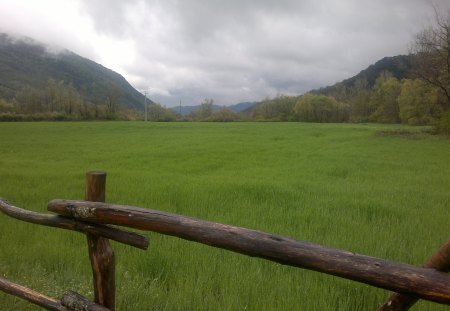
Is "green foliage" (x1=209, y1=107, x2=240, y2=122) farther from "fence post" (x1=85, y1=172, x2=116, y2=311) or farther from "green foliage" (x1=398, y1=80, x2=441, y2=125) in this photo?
"fence post" (x1=85, y1=172, x2=116, y2=311)

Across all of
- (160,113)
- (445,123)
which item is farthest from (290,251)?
(160,113)

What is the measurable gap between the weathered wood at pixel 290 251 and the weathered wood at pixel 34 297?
0.78 meters

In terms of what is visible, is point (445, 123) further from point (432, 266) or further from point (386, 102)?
point (386, 102)

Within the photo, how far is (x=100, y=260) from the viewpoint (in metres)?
2.56

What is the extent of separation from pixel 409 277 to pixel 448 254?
21 centimetres

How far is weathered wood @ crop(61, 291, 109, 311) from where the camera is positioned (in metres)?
2.47

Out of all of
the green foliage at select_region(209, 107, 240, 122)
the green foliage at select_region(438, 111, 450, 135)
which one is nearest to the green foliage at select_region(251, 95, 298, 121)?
the green foliage at select_region(209, 107, 240, 122)

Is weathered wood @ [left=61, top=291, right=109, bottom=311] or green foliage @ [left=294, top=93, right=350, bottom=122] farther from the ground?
green foliage @ [left=294, top=93, right=350, bottom=122]

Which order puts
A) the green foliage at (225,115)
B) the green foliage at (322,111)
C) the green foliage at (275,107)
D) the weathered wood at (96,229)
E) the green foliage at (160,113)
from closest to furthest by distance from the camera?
1. the weathered wood at (96,229)
2. the green foliage at (322,111)
3. the green foliage at (160,113)
4. the green foliage at (225,115)
5. the green foliage at (275,107)

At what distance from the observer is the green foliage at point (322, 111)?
88938 mm

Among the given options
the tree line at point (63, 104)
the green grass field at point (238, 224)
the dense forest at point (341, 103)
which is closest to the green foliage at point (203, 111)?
the dense forest at point (341, 103)

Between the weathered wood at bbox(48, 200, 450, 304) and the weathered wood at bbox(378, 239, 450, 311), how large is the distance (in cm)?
5

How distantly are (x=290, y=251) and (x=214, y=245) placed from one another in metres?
0.50

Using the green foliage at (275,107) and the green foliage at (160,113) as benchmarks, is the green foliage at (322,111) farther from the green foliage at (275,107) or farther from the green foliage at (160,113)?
the green foliage at (160,113)
